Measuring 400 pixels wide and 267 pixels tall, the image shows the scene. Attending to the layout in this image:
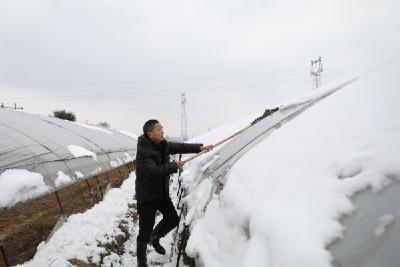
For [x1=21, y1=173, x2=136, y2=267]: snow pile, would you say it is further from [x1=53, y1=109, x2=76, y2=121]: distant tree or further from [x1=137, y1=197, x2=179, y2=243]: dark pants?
[x1=53, y1=109, x2=76, y2=121]: distant tree

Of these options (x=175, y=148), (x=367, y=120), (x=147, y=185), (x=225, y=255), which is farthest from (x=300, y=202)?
(x=175, y=148)

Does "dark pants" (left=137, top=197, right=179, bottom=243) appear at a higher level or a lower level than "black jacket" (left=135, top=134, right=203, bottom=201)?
lower

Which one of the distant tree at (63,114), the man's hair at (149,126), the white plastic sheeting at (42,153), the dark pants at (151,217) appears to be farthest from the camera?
the distant tree at (63,114)

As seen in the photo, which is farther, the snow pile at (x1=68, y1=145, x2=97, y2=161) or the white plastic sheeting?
the snow pile at (x1=68, y1=145, x2=97, y2=161)

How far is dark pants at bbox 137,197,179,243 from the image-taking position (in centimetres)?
408

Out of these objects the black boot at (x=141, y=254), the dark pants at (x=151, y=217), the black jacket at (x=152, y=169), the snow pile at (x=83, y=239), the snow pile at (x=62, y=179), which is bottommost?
the snow pile at (x=83, y=239)

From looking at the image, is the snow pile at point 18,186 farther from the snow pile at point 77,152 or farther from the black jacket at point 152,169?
the snow pile at point 77,152

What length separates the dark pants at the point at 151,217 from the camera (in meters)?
4.08

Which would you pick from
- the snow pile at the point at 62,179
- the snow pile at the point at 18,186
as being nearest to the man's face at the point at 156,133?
the snow pile at the point at 18,186

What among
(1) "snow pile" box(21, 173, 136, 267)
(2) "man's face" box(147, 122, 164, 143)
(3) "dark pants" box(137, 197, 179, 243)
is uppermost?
(2) "man's face" box(147, 122, 164, 143)

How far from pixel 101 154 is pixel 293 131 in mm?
11546

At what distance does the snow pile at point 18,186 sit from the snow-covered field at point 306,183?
12.2ft

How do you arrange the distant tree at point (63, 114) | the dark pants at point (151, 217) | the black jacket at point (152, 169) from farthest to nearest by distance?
the distant tree at point (63, 114) < the dark pants at point (151, 217) < the black jacket at point (152, 169)

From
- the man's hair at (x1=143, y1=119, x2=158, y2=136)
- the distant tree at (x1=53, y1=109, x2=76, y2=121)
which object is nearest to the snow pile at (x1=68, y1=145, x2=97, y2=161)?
the man's hair at (x1=143, y1=119, x2=158, y2=136)
